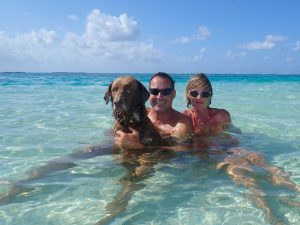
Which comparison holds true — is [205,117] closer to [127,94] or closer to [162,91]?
[162,91]

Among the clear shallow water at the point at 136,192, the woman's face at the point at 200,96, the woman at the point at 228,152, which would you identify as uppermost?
the woman's face at the point at 200,96

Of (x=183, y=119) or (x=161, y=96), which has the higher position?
(x=161, y=96)

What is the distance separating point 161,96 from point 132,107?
815mm

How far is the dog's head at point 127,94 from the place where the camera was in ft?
16.5

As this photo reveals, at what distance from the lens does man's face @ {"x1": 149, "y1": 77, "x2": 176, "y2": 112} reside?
5738mm

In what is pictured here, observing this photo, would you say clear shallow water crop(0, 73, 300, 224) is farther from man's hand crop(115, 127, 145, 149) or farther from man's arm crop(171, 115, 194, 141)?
man's arm crop(171, 115, 194, 141)

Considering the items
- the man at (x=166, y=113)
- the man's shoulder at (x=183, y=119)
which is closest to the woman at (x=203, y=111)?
the man's shoulder at (x=183, y=119)

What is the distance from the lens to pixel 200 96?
625cm

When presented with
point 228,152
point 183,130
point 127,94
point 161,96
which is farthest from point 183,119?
point 127,94

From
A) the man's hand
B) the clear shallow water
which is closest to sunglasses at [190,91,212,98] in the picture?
the clear shallow water

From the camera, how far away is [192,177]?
4.65 metres

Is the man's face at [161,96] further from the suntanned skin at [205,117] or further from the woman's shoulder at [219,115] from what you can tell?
the woman's shoulder at [219,115]

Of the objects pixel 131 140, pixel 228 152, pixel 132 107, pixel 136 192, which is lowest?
pixel 136 192

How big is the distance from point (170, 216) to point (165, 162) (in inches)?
60.9
